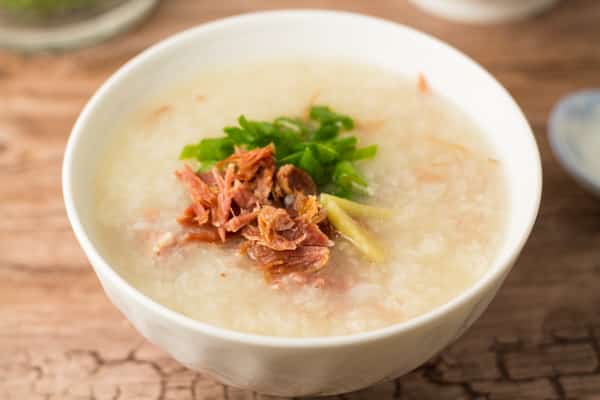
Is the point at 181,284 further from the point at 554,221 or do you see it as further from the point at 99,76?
the point at 99,76

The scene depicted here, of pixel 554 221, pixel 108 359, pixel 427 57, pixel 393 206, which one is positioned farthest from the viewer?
pixel 554 221

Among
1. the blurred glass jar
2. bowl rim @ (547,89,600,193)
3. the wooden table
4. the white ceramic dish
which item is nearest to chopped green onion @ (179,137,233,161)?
the wooden table

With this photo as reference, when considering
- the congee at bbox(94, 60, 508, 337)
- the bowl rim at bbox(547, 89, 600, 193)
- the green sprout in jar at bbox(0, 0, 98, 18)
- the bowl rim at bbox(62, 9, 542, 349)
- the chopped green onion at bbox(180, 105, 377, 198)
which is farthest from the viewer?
the green sprout in jar at bbox(0, 0, 98, 18)

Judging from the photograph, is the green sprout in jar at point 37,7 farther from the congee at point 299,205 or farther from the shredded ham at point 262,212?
the shredded ham at point 262,212

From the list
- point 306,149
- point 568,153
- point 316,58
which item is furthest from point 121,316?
point 568,153

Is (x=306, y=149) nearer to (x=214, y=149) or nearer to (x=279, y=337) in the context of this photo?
(x=214, y=149)

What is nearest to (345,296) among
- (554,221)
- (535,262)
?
(535,262)

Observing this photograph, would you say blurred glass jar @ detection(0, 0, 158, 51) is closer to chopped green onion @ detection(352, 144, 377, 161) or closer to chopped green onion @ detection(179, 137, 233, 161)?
chopped green onion @ detection(179, 137, 233, 161)
